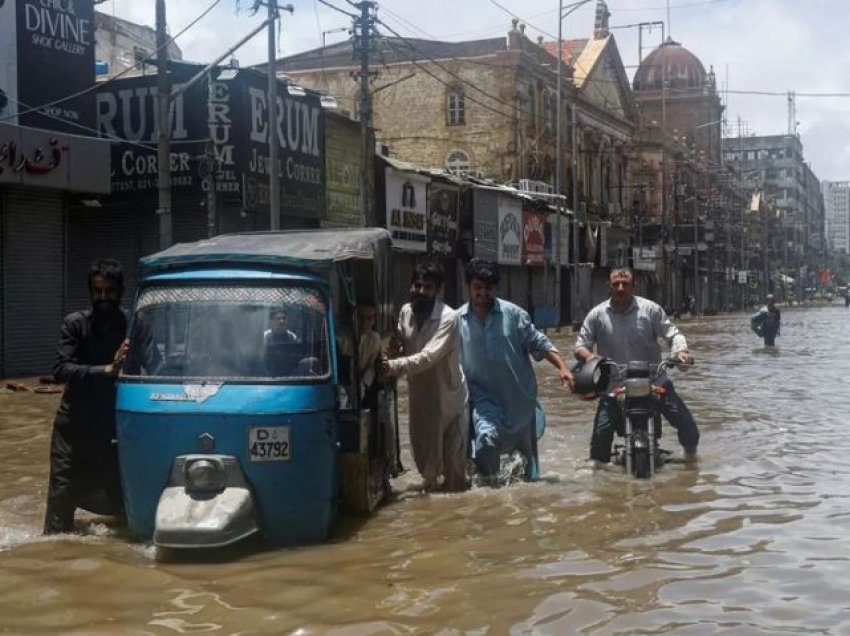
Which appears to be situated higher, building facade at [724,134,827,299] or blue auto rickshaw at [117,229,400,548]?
building facade at [724,134,827,299]

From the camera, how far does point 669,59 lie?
9894cm

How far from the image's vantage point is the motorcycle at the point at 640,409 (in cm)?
841

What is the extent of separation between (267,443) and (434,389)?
74.0 inches

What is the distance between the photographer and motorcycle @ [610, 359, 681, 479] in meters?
8.41

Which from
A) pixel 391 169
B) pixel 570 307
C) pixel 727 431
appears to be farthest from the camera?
pixel 570 307

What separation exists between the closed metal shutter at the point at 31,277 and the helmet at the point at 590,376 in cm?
1512

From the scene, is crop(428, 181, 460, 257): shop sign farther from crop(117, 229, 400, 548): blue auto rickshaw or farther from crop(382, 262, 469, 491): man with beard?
crop(117, 229, 400, 548): blue auto rickshaw

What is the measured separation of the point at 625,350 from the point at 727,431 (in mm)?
4162

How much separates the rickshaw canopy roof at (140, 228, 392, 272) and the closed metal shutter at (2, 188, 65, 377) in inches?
570

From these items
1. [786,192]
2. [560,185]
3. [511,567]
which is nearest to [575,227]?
[560,185]

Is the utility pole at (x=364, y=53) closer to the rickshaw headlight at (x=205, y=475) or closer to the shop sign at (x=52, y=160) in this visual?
the shop sign at (x=52, y=160)

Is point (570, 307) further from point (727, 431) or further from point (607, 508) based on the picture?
point (607, 508)

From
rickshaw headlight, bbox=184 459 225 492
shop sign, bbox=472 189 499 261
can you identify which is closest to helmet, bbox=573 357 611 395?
rickshaw headlight, bbox=184 459 225 492

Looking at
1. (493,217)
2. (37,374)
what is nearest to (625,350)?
(37,374)
